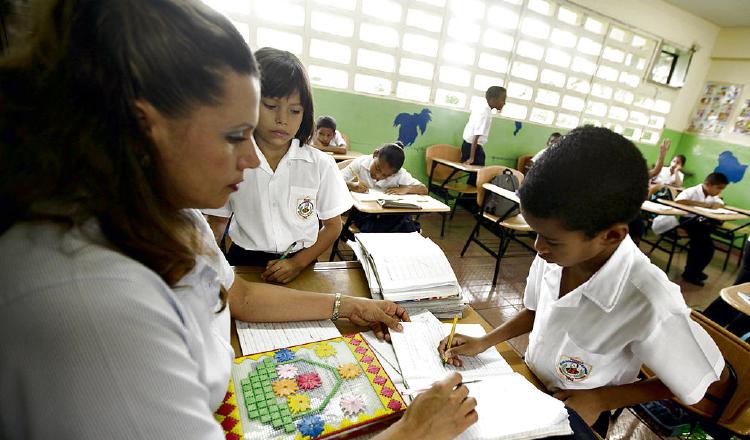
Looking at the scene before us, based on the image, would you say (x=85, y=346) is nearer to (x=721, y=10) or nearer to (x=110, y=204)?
(x=110, y=204)

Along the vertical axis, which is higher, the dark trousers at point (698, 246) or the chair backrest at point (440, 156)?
the chair backrest at point (440, 156)

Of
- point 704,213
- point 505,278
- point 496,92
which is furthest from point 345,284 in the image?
point 704,213

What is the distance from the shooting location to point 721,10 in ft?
19.4

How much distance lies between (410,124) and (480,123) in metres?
0.96

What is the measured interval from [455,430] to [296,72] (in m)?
1.15

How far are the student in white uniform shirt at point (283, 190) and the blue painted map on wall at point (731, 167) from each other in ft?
26.9

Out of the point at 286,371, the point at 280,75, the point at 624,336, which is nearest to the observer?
the point at 286,371

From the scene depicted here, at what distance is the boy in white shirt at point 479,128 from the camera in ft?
15.7

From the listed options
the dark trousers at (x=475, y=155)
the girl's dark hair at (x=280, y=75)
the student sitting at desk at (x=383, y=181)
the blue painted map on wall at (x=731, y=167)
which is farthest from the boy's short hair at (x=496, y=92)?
the blue painted map on wall at (x=731, y=167)

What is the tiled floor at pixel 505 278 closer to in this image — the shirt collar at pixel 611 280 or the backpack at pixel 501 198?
the backpack at pixel 501 198

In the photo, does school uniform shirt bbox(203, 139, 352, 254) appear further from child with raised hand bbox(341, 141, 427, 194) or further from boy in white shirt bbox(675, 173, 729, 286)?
boy in white shirt bbox(675, 173, 729, 286)

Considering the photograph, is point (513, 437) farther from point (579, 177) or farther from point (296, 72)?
point (296, 72)

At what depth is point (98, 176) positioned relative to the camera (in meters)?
0.38

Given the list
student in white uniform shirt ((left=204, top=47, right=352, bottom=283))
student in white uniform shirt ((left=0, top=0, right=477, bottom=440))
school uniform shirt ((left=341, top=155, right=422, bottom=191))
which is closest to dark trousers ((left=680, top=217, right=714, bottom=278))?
school uniform shirt ((left=341, top=155, right=422, bottom=191))
